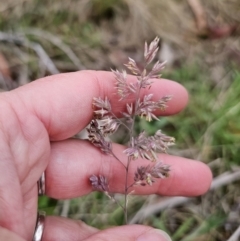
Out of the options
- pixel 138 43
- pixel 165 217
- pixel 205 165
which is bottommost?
pixel 165 217

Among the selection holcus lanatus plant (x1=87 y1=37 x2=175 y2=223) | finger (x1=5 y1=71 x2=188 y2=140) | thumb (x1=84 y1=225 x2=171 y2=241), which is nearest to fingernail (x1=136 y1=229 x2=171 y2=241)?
thumb (x1=84 y1=225 x2=171 y2=241)

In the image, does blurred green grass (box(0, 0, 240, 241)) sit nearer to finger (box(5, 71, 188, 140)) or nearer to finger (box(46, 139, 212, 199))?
finger (box(46, 139, 212, 199))

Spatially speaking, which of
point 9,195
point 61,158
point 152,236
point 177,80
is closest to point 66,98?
point 61,158

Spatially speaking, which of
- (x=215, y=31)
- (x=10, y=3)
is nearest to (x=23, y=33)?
(x=10, y=3)

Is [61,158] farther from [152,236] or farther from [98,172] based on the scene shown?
[152,236]

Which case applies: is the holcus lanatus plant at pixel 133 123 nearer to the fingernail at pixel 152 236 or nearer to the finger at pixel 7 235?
the fingernail at pixel 152 236

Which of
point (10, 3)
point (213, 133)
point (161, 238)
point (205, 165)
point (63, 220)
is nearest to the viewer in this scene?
point (161, 238)

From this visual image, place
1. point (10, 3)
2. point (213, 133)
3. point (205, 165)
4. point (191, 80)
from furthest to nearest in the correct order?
point (10, 3)
point (191, 80)
point (213, 133)
point (205, 165)

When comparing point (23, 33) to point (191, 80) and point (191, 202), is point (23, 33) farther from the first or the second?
point (191, 202)

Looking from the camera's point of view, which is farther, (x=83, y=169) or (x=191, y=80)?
(x=191, y=80)
